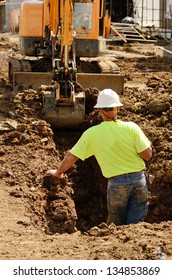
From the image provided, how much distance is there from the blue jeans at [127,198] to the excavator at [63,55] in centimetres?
435

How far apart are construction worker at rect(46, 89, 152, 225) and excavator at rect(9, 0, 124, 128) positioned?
14.1 feet

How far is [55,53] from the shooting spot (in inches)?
503

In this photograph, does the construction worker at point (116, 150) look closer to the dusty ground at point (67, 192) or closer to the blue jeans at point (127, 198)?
the blue jeans at point (127, 198)

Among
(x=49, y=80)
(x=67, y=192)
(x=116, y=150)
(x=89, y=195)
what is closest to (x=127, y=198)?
(x=116, y=150)

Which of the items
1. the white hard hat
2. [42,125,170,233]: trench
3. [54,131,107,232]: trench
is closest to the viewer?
the white hard hat

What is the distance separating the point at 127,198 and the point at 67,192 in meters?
2.25

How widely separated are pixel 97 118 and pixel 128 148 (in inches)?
185

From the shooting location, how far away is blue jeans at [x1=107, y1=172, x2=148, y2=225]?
7.01 meters

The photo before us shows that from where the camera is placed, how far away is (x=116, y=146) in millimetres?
6949

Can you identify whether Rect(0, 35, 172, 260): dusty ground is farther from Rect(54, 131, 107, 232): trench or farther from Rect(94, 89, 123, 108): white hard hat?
Rect(94, 89, 123, 108): white hard hat

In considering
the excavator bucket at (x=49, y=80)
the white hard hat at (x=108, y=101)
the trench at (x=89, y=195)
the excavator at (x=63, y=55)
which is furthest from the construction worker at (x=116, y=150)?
the excavator bucket at (x=49, y=80)

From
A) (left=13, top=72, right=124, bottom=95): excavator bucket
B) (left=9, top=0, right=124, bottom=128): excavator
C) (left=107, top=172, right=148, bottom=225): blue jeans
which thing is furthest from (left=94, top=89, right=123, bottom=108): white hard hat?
(left=13, top=72, right=124, bottom=95): excavator bucket

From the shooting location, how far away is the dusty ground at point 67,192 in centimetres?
615

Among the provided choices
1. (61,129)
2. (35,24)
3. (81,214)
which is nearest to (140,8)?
(35,24)
